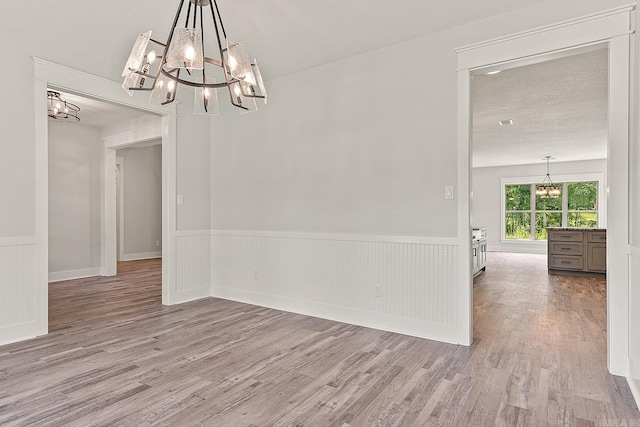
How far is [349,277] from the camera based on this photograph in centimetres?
384

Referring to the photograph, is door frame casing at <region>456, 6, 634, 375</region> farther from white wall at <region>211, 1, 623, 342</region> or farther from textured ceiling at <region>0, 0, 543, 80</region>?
textured ceiling at <region>0, 0, 543, 80</region>

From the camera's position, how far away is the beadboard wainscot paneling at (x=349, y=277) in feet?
10.9

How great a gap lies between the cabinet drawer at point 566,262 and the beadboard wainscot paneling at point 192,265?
6537 mm

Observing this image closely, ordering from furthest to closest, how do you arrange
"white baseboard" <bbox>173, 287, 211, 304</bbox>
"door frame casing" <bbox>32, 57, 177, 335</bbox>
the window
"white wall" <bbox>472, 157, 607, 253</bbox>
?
"white wall" <bbox>472, 157, 607, 253</bbox> < the window < "white baseboard" <bbox>173, 287, 211, 304</bbox> < "door frame casing" <bbox>32, 57, 177, 335</bbox>

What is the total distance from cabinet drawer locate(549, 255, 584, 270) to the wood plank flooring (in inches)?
132

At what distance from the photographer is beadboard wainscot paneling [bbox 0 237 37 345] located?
10.5 ft

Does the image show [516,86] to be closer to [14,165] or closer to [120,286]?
[14,165]

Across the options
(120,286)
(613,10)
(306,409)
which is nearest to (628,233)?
(613,10)

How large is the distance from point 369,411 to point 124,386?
1.55 m

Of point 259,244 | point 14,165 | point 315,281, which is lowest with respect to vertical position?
point 315,281

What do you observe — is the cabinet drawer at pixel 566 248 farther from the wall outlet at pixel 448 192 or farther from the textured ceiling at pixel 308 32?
the wall outlet at pixel 448 192

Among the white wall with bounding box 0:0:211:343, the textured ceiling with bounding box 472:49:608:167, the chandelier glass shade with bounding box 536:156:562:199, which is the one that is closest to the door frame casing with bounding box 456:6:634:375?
the textured ceiling with bounding box 472:49:608:167

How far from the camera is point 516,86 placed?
14.7 feet

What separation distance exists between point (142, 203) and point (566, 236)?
9.32m
